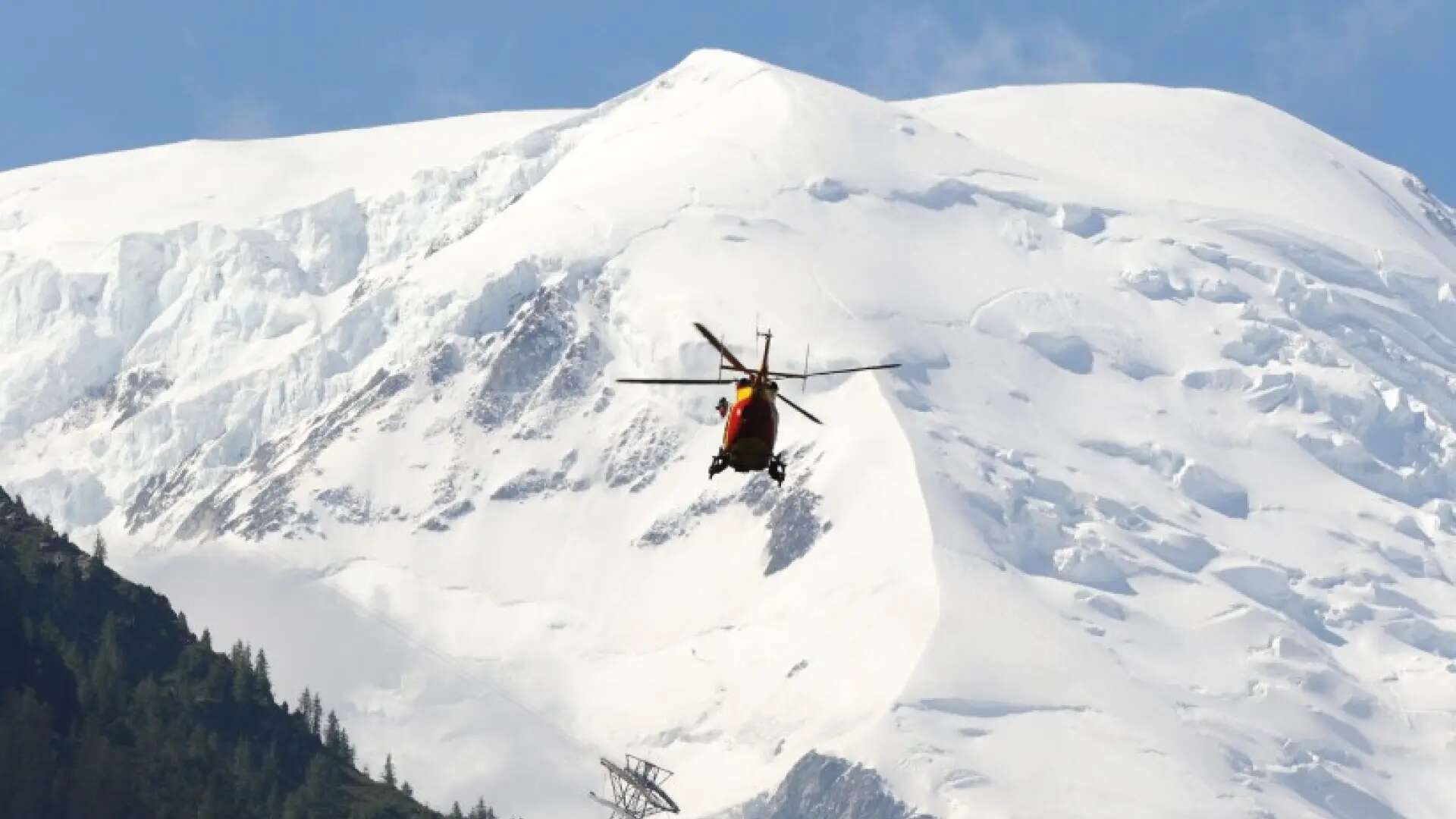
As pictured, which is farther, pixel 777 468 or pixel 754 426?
pixel 777 468

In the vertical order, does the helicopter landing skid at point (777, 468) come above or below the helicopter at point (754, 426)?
below

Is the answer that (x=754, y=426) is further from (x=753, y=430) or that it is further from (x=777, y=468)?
(x=777, y=468)

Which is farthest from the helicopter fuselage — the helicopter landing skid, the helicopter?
the helicopter landing skid

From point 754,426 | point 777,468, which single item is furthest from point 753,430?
point 777,468

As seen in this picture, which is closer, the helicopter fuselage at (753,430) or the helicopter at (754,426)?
the helicopter at (754,426)

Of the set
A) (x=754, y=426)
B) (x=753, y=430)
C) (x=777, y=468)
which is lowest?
(x=777, y=468)

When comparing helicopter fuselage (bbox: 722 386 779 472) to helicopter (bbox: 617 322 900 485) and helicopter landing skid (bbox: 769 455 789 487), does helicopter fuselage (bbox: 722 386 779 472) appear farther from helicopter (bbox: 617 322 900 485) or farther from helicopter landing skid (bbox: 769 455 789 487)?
helicopter landing skid (bbox: 769 455 789 487)

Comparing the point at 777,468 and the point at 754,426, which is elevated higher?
the point at 754,426

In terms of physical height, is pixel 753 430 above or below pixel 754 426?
below

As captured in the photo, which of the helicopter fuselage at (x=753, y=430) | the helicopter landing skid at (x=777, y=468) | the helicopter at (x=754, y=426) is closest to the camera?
the helicopter at (x=754, y=426)

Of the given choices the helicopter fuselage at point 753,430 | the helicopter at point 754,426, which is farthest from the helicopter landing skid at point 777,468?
the helicopter fuselage at point 753,430

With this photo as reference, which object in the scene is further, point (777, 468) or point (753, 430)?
point (777, 468)

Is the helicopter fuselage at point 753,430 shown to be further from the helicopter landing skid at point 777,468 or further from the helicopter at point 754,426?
the helicopter landing skid at point 777,468
